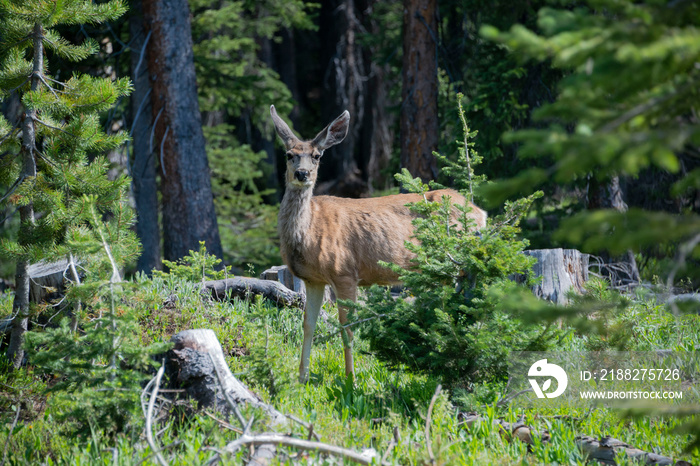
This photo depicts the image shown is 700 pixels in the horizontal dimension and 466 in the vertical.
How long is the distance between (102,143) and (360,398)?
129 inches

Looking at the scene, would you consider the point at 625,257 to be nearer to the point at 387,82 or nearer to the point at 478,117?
the point at 478,117

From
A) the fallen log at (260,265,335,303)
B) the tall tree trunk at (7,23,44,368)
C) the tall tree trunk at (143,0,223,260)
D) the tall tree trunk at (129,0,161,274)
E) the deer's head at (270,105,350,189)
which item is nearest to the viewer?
the tall tree trunk at (7,23,44,368)

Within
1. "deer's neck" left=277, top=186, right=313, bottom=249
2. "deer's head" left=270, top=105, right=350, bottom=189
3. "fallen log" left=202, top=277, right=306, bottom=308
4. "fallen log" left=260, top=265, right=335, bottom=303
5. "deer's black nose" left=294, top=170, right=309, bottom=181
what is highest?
"deer's head" left=270, top=105, right=350, bottom=189

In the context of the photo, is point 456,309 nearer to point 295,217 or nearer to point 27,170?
point 295,217

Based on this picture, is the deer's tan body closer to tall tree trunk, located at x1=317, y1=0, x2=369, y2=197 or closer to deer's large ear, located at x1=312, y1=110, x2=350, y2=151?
deer's large ear, located at x1=312, y1=110, x2=350, y2=151

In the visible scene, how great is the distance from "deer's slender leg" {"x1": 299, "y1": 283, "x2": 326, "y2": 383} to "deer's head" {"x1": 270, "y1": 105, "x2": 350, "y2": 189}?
1.09 metres

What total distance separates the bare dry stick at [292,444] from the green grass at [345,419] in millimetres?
91

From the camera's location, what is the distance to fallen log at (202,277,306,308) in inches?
286

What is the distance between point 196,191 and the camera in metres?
9.83

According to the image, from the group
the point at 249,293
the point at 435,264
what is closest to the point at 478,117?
the point at 249,293

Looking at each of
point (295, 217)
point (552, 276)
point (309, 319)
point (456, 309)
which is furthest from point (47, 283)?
point (552, 276)

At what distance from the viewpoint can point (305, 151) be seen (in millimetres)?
6750

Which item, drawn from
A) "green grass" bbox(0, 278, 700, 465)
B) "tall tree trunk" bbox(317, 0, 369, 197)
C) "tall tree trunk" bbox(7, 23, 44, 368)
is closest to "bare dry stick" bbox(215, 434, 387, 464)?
"green grass" bbox(0, 278, 700, 465)

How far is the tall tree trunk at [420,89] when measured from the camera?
10.7m
